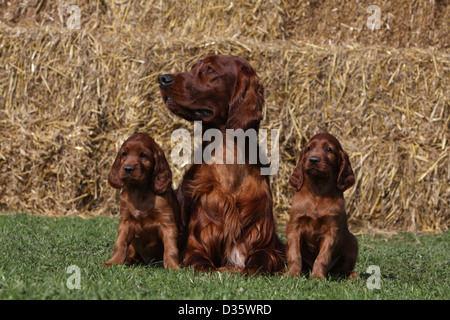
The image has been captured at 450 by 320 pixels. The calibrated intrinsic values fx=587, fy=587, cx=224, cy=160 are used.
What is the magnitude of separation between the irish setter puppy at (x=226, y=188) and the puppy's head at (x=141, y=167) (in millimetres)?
209

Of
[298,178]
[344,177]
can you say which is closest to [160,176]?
[298,178]

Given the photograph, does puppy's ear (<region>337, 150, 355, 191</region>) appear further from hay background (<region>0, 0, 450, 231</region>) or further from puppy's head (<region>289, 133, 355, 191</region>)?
hay background (<region>0, 0, 450, 231</region>)

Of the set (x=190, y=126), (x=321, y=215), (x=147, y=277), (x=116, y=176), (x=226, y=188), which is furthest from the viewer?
(x=190, y=126)

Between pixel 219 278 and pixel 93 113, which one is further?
pixel 93 113

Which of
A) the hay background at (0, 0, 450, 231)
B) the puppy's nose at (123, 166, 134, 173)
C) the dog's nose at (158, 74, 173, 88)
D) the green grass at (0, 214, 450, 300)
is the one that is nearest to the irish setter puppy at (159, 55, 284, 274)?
the dog's nose at (158, 74, 173, 88)

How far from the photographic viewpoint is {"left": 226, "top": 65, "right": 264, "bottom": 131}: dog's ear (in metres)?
3.44

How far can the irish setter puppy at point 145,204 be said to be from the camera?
3443 millimetres

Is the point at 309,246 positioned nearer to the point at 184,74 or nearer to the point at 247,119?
the point at 247,119

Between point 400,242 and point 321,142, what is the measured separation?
8.19ft

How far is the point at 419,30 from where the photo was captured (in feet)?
22.8

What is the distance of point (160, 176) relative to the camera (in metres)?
3.53

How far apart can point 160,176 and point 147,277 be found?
0.72 m

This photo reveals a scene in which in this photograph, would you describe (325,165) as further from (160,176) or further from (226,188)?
(160,176)

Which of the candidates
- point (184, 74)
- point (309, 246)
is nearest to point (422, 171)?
point (309, 246)
